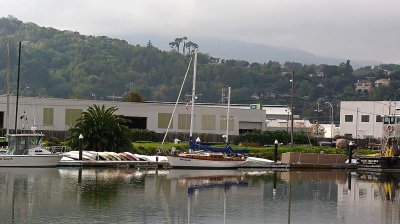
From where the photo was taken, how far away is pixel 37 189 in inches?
1743

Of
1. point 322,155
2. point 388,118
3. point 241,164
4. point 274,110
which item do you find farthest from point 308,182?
point 274,110

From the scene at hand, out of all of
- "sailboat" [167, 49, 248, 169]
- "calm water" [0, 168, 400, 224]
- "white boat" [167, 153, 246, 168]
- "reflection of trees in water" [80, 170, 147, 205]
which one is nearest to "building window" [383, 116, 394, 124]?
"sailboat" [167, 49, 248, 169]

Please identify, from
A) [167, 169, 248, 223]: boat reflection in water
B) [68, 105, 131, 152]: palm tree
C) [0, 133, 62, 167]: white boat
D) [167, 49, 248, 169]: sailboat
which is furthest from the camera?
[68, 105, 131, 152]: palm tree

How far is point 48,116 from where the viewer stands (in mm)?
92562

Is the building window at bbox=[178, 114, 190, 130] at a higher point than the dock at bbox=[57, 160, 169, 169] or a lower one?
higher

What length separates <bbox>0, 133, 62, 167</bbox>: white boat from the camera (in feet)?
203

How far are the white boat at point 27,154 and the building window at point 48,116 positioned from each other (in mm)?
29288

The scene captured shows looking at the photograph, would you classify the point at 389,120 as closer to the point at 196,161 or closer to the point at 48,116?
the point at 196,161

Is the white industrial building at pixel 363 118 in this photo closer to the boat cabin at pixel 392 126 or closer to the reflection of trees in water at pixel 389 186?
the boat cabin at pixel 392 126

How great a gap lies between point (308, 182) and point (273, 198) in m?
14.5

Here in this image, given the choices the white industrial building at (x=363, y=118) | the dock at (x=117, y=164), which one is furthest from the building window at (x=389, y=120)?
the white industrial building at (x=363, y=118)

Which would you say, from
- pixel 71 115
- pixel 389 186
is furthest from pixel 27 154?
pixel 71 115

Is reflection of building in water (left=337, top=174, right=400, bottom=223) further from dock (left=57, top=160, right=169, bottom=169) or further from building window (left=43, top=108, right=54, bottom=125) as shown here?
building window (left=43, top=108, right=54, bottom=125)

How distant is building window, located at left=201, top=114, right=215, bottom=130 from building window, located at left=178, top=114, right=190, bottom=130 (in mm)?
2972
